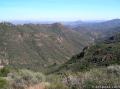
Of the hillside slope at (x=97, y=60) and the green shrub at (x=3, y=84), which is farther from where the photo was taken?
the hillside slope at (x=97, y=60)

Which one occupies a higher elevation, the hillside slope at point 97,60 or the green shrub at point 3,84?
the green shrub at point 3,84

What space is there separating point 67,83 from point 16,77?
1.86 metres

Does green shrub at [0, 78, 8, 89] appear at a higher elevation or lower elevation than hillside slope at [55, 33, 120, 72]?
higher

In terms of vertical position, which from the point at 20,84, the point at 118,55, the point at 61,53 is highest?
the point at 20,84

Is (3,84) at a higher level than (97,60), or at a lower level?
higher

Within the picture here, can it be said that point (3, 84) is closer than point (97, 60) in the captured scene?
Yes

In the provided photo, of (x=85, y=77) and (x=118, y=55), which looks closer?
(x=85, y=77)

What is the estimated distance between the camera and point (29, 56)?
175250 mm

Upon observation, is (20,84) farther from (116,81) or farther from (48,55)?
(48,55)

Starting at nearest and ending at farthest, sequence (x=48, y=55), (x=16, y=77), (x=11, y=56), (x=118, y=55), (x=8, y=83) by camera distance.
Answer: (x=8, y=83), (x=16, y=77), (x=118, y=55), (x=11, y=56), (x=48, y=55)

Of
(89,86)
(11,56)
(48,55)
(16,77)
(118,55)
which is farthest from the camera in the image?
(48,55)

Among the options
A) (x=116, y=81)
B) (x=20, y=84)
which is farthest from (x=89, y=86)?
(x=20, y=84)

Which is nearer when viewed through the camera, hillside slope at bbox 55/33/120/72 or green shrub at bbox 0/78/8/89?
green shrub at bbox 0/78/8/89

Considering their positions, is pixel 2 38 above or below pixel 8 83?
below
